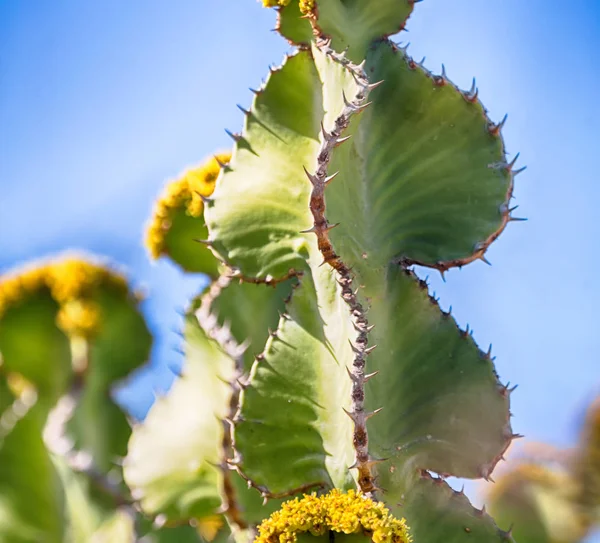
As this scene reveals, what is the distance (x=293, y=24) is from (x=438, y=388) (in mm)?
1107

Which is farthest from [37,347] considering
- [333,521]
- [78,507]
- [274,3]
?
[333,521]

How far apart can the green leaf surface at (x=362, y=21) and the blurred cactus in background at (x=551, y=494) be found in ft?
6.85

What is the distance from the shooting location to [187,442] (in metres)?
3.03

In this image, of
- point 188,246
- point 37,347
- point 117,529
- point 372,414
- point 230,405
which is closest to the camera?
point 372,414

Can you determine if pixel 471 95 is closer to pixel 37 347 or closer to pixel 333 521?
pixel 333 521

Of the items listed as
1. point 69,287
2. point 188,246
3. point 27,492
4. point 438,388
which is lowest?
point 27,492

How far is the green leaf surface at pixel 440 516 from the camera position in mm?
2201

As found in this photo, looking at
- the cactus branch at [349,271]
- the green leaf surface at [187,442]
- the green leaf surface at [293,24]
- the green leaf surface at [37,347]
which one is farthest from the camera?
the green leaf surface at [37,347]

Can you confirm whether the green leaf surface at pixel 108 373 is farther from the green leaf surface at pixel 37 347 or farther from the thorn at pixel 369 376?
the thorn at pixel 369 376

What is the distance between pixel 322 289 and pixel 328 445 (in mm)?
382

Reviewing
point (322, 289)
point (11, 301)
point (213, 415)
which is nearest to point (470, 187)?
point (322, 289)

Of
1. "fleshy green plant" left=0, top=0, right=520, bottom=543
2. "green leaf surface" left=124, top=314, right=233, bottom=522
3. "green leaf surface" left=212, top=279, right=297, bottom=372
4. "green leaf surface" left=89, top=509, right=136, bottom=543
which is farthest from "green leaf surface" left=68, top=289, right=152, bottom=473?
"fleshy green plant" left=0, top=0, right=520, bottom=543

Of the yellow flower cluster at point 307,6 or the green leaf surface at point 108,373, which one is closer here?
the yellow flower cluster at point 307,6

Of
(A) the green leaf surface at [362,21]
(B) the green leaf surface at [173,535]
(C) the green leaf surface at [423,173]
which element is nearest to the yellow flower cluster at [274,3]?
(A) the green leaf surface at [362,21]
